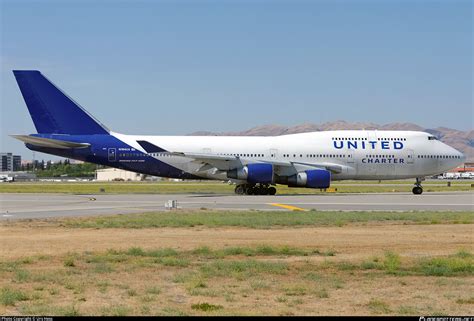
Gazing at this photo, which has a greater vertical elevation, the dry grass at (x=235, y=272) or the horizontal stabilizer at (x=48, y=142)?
the horizontal stabilizer at (x=48, y=142)

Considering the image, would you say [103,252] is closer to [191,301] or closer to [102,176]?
[191,301]

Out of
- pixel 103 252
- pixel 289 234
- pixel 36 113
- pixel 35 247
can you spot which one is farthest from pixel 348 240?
pixel 36 113

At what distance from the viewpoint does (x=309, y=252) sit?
1727 cm

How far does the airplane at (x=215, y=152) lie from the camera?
48.6 m

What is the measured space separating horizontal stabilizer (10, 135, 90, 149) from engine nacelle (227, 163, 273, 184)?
11.2 meters

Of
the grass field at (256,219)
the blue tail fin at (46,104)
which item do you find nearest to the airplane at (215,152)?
the blue tail fin at (46,104)

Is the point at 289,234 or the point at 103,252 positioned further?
the point at 289,234

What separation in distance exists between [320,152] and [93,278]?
3859cm

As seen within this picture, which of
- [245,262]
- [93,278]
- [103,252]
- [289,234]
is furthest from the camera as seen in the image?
[289,234]

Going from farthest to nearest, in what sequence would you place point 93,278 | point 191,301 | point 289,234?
point 289,234 → point 93,278 → point 191,301

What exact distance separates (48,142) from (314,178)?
1864 cm

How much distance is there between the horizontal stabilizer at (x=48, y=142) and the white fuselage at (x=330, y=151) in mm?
2987

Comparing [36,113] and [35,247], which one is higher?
[36,113]

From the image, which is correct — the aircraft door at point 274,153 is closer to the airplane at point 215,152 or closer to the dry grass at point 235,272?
the airplane at point 215,152
